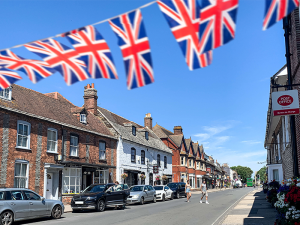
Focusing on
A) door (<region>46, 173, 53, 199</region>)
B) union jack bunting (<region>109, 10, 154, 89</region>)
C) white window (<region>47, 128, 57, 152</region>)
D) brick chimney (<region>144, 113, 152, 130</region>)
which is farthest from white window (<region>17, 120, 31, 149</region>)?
brick chimney (<region>144, 113, 152, 130</region>)

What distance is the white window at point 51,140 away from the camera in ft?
72.8

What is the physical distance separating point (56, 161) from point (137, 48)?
20.0 metres

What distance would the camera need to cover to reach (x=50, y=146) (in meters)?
22.3

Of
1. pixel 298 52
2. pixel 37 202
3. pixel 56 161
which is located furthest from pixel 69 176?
pixel 298 52

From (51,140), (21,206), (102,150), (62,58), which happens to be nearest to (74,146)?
(51,140)

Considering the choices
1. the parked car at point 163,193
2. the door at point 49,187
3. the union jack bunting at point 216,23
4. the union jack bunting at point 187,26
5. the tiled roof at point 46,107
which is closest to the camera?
the union jack bunting at point 216,23

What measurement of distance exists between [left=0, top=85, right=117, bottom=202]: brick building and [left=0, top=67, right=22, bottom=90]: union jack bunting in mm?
14276

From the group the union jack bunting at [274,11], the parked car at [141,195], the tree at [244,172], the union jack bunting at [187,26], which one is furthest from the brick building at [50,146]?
the tree at [244,172]

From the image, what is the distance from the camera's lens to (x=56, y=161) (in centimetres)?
2256

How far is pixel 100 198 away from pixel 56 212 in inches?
135

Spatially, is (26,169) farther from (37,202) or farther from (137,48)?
(137,48)

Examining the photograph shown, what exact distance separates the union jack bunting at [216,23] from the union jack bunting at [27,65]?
248 cm

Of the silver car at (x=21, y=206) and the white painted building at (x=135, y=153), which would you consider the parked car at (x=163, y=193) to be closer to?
the white painted building at (x=135, y=153)

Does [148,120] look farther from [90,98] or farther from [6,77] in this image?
[6,77]
